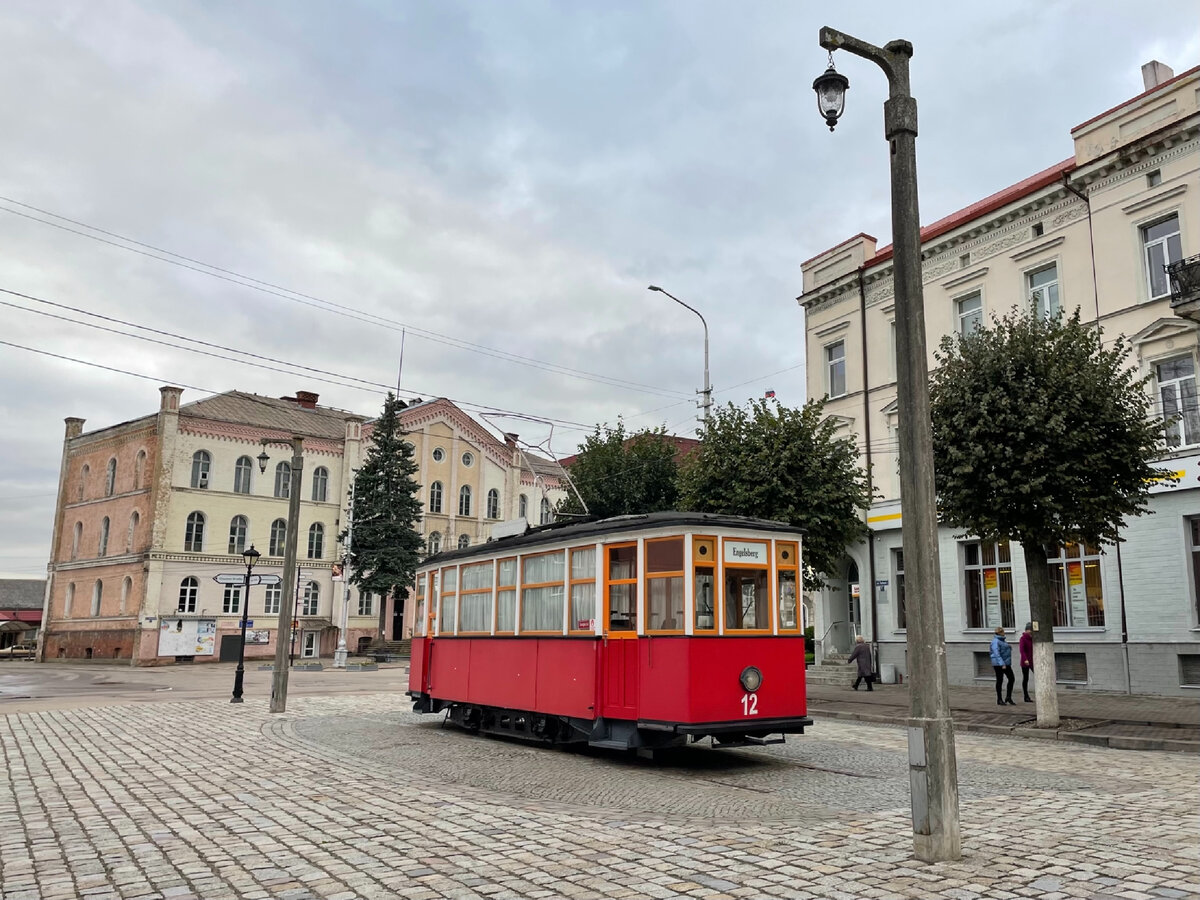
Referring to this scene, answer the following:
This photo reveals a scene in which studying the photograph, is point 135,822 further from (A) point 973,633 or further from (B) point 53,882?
(A) point 973,633

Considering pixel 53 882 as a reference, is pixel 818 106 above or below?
above

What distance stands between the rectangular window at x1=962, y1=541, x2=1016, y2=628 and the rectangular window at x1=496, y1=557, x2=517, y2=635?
1419cm

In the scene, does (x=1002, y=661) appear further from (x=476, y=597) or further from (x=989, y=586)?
(x=476, y=597)

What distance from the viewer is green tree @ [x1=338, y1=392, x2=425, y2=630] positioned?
1845 inches

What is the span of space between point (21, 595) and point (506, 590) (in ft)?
290

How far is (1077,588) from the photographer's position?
21672 mm

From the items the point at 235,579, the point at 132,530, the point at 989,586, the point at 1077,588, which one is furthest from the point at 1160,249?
the point at 132,530

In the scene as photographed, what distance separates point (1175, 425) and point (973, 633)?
7.20 meters

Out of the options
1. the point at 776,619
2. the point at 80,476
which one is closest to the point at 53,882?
the point at 776,619

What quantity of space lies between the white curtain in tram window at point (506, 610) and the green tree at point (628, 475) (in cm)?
2275

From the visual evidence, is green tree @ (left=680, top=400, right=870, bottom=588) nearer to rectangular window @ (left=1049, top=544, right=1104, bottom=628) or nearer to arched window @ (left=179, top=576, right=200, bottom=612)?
rectangular window @ (left=1049, top=544, right=1104, bottom=628)

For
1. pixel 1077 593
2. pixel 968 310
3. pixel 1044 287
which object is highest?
pixel 968 310

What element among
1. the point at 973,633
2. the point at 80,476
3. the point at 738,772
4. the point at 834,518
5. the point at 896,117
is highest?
the point at 80,476

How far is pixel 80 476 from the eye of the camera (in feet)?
171
